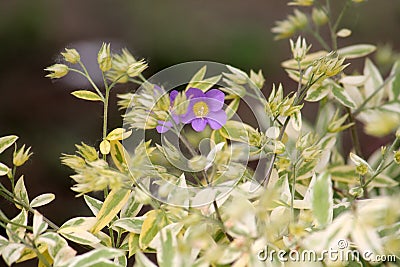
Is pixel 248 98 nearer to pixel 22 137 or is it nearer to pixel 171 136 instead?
pixel 171 136

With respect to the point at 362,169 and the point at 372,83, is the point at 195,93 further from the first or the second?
the point at 372,83

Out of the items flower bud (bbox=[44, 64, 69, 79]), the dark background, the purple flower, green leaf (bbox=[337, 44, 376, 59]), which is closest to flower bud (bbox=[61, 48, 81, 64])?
flower bud (bbox=[44, 64, 69, 79])

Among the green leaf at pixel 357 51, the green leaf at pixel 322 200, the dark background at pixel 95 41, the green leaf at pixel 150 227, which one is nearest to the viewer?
the green leaf at pixel 322 200

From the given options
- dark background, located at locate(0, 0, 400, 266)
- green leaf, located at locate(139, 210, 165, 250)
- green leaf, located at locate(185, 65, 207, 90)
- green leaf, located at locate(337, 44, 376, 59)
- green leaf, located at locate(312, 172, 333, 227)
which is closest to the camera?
green leaf, located at locate(312, 172, 333, 227)

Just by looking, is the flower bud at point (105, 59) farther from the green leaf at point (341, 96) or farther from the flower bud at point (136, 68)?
the green leaf at point (341, 96)

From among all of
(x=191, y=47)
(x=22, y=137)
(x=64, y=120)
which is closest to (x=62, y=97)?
(x=64, y=120)

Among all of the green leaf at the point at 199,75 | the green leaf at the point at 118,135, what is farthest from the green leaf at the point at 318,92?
the green leaf at the point at 118,135

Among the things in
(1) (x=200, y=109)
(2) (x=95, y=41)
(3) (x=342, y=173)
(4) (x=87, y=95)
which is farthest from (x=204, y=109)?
(2) (x=95, y=41)

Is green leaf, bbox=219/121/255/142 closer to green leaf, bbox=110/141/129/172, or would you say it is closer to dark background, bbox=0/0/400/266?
green leaf, bbox=110/141/129/172
